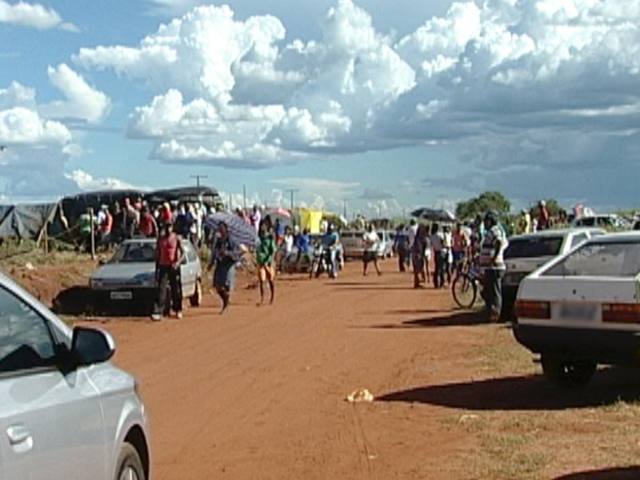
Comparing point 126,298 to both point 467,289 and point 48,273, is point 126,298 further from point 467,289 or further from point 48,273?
point 467,289

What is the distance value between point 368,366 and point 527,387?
9.14ft

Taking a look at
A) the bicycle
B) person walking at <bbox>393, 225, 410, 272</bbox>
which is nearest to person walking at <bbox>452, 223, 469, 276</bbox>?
the bicycle

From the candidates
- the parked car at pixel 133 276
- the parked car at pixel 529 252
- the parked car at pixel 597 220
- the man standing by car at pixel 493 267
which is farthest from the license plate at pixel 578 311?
the parked car at pixel 597 220

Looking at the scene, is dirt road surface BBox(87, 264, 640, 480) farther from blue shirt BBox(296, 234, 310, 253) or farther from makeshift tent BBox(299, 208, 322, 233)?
makeshift tent BBox(299, 208, 322, 233)

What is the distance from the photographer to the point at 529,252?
21172mm

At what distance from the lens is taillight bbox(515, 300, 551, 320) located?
1239 centimetres

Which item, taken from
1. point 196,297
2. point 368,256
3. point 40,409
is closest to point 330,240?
point 368,256

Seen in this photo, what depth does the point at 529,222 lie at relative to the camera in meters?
31.2

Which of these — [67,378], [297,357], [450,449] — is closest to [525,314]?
[450,449]

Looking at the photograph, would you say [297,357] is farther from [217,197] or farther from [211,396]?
[217,197]

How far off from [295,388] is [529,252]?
853 centimetres

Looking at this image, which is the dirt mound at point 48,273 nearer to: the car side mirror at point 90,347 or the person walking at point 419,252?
the person walking at point 419,252

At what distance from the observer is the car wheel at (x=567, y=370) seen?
12820 millimetres

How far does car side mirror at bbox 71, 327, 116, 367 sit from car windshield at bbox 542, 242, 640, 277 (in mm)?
→ 7563
